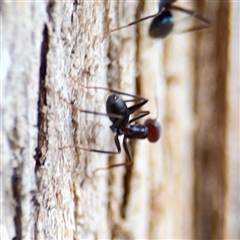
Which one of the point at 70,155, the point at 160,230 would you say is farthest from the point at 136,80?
the point at 160,230

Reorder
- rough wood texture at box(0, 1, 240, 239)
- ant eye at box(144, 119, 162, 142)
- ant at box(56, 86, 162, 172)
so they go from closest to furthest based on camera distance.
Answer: rough wood texture at box(0, 1, 240, 239)
ant at box(56, 86, 162, 172)
ant eye at box(144, 119, 162, 142)

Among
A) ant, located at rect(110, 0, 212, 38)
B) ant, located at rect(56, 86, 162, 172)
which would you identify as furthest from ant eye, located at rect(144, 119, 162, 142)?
ant, located at rect(110, 0, 212, 38)

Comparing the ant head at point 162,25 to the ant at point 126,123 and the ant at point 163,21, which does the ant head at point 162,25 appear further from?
the ant at point 126,123

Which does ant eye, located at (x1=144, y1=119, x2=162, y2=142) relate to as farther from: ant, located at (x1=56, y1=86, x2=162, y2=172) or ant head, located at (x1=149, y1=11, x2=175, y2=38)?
ant head, located at (x1=149, y1=11, x2=175, y2=38)

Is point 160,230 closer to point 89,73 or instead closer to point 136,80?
point 136,80

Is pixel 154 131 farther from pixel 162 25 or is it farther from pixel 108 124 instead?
pixel 162 25

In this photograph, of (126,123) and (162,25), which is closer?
(126,123)

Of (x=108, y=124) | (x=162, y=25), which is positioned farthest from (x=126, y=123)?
(x=162, y=25)
